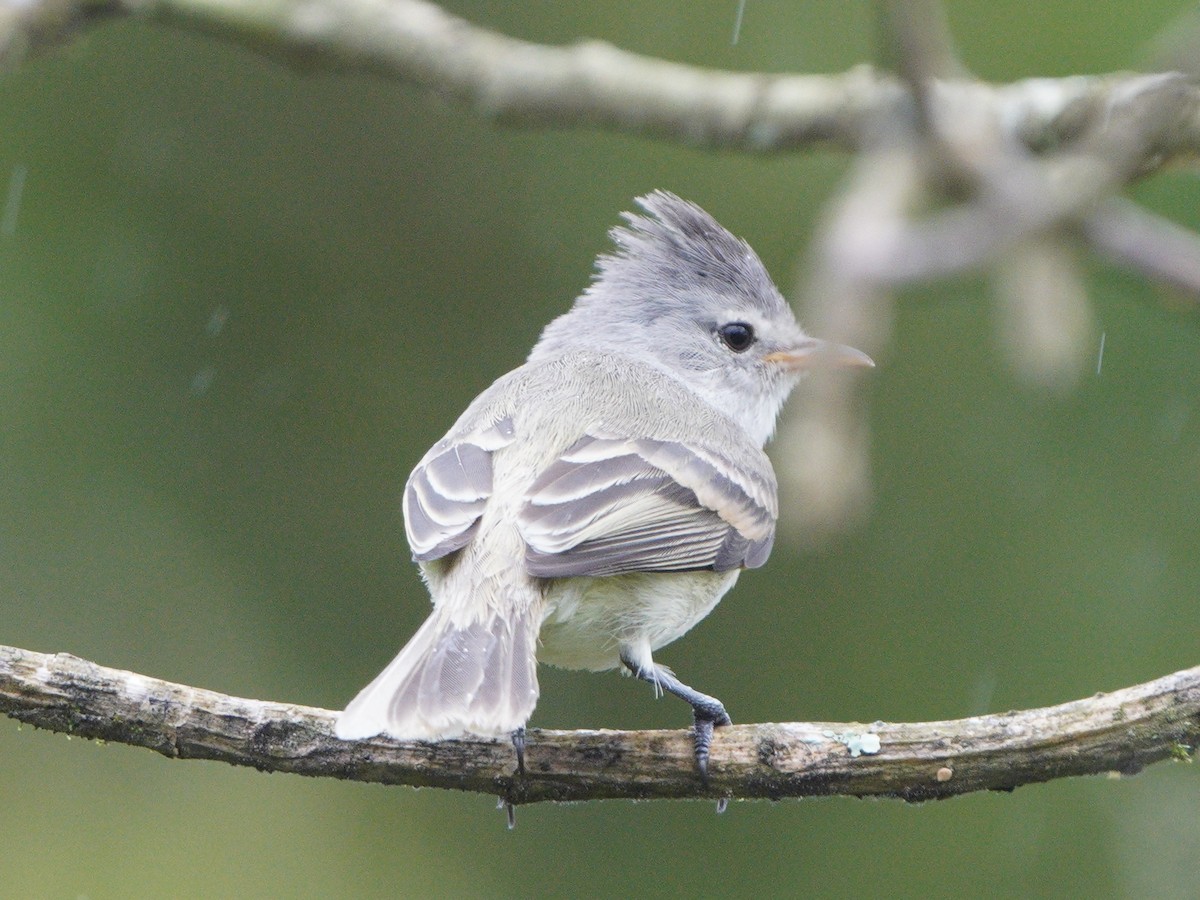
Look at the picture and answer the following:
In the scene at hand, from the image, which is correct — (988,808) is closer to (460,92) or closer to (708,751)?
(708,751)

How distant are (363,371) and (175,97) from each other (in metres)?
Result: 1.68

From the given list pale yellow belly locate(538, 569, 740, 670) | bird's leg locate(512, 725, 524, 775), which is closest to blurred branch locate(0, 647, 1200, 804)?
bird's leg locate(512, 725, 524, 775)

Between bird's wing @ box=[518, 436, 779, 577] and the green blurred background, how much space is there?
236cm

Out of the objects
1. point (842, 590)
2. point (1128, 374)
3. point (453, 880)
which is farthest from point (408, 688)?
point (1128, 374)

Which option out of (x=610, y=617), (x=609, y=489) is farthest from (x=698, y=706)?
(x=609, y=489)

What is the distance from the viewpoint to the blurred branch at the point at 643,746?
310 cm

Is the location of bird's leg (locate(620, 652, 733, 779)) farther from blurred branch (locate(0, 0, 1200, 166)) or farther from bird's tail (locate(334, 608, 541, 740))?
blurred branch (locate(0, 0, 1200, 166))

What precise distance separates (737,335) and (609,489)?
153cm

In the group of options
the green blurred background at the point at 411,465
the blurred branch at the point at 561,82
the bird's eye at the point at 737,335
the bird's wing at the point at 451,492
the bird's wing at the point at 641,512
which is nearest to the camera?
the bird's wing at the point at 641,512

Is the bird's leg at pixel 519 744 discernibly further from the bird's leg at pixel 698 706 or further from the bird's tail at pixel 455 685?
the bird's leg at pixel 698 706

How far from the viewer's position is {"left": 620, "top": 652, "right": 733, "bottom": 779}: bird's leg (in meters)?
3.32

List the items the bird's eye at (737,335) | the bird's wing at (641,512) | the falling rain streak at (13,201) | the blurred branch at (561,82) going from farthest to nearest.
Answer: the falling rain streak at (13,201) → the bird's eye at (737,335) → the blurred branch at (561,82) → the bird's wing at (641,512)

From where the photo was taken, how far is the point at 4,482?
6840 millimetres

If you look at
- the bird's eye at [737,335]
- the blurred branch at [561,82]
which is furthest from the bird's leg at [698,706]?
the bird's eye at [737,335]
